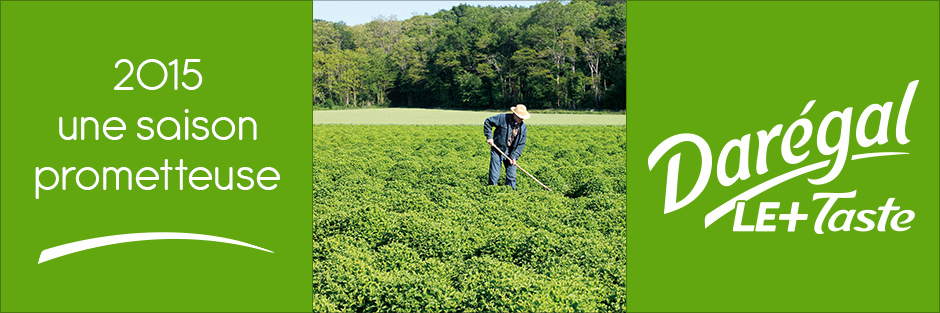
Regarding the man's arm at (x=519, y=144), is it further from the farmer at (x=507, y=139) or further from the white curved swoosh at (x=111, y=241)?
the white curved swoosh at (x=111, y=241)

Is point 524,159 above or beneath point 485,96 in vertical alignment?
beneath

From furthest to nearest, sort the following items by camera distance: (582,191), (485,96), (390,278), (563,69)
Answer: (485,96) < (563,69) < (582,191) < (390,278)

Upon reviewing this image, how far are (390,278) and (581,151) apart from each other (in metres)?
15.2

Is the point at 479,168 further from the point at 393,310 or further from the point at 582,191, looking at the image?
the point at 393,310

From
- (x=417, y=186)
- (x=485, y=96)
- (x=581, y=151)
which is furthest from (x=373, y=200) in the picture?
(x=485, y=96)

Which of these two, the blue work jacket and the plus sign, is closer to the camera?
the plus sign

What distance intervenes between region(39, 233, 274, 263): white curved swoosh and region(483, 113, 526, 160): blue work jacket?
290 inches

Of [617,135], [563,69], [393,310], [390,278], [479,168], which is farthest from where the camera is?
[563,69]

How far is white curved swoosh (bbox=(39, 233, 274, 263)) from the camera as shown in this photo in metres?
5.45

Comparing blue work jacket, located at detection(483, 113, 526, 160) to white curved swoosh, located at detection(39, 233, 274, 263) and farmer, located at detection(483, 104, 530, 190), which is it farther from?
white curved swoosh, located at detection(39, 233, 274, 263)

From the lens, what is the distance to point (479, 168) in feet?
50.5

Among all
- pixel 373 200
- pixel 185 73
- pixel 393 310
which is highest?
pixel 185 73

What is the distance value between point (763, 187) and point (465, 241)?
4.08 metres

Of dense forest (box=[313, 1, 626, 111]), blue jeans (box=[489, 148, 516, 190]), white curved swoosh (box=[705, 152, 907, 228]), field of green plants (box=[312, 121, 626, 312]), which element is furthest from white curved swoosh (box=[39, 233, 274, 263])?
dense forest (box=[313, 1, 626, 111])
